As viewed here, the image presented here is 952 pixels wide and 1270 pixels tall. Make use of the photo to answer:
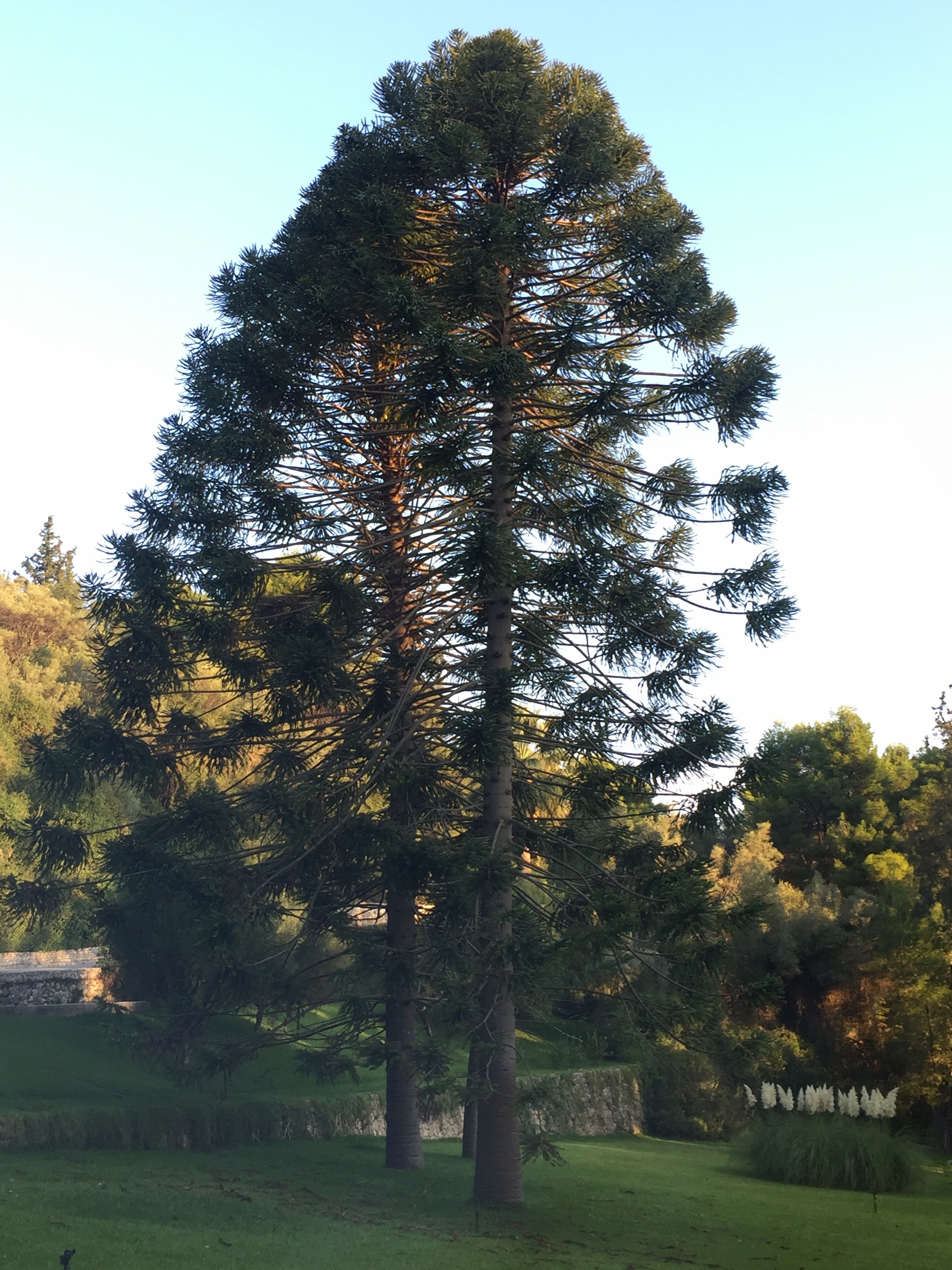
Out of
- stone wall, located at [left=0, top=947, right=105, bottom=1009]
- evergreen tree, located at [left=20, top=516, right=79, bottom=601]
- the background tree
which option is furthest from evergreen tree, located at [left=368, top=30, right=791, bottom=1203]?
evergreen tree, located at [left=20, top=516, right=79, bottom=601]

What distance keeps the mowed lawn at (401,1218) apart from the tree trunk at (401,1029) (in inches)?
17.7

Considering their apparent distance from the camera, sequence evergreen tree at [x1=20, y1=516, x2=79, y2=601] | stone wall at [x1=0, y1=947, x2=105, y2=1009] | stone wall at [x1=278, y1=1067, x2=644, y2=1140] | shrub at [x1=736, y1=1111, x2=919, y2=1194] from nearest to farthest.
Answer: shrub at [x1=736, y1=1111, x2=919, y2=1194] < stone wall at [x1=278, y1=1067, x2=644, y2=1140] < stone wall at [x1=0, y1=947, x2=105, y2=1009] < evergreen tree at [x1=20, y1=516, x2=79, y2=601]

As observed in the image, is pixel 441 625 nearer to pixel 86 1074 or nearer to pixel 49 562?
pixel 86 1074

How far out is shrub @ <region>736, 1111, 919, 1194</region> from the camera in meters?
18.2

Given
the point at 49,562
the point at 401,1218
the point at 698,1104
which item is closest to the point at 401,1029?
the point at 401,1218

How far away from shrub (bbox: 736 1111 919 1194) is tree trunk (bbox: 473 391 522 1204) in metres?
6.73

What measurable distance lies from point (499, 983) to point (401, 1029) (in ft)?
13.3

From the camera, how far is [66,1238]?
9953mm

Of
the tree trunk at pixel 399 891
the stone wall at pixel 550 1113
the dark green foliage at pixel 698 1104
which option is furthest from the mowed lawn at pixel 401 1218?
the dark green foliage at pixel 698 1104

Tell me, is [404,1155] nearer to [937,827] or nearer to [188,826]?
[188,826]

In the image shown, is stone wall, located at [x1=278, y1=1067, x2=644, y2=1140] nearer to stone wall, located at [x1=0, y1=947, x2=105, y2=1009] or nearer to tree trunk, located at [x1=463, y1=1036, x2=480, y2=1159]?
tree trunk, located at [x1=463, y1=1036, x2=480, y2=1159]

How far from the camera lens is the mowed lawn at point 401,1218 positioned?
34.3 feet

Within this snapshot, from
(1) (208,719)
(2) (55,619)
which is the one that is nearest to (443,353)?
(1) (208,719)

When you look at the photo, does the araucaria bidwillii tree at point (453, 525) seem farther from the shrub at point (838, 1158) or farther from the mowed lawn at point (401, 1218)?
the shrub at point (838, 1158)
